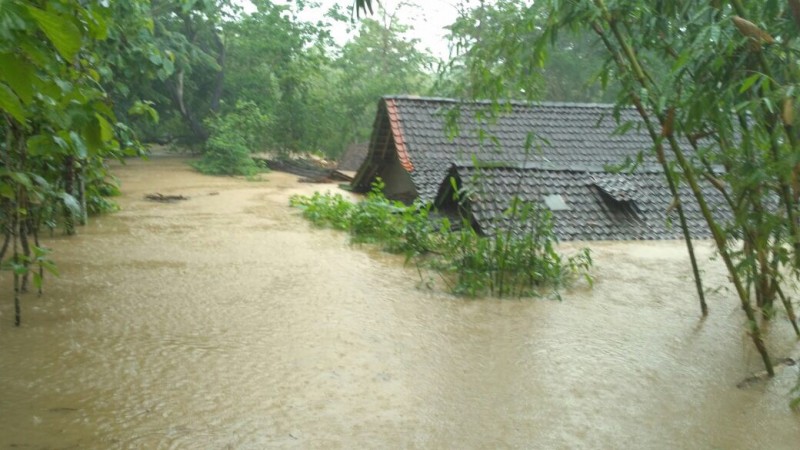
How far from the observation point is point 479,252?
7250 millimetres

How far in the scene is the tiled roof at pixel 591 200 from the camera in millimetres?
9867

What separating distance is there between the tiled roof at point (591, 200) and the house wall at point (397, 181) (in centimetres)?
163

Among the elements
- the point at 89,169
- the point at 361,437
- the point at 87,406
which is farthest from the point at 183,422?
the point at 89,169

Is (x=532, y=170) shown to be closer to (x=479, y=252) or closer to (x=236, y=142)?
(x=479, y=252)

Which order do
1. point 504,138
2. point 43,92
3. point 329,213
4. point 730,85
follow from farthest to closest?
point 504,138, point 329,213, point 730,85, point 43,92

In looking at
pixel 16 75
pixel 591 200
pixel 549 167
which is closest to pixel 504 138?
pixel 549 167

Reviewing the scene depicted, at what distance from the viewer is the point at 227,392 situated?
3.95 meters

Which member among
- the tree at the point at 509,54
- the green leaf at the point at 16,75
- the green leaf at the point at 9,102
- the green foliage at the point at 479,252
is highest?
the tree at the point at 509,54

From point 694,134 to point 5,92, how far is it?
386cm

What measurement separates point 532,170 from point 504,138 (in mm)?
2218

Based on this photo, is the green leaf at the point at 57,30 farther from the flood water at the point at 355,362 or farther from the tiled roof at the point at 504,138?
the tiled roof at the point at 504,138

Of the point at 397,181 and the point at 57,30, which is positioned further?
the point at 397,181

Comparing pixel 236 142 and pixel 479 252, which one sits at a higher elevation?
pixel 236 142

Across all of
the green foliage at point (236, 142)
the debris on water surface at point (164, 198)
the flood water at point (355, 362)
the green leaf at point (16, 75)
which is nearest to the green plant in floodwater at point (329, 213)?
the flood water at point (355, 362)
